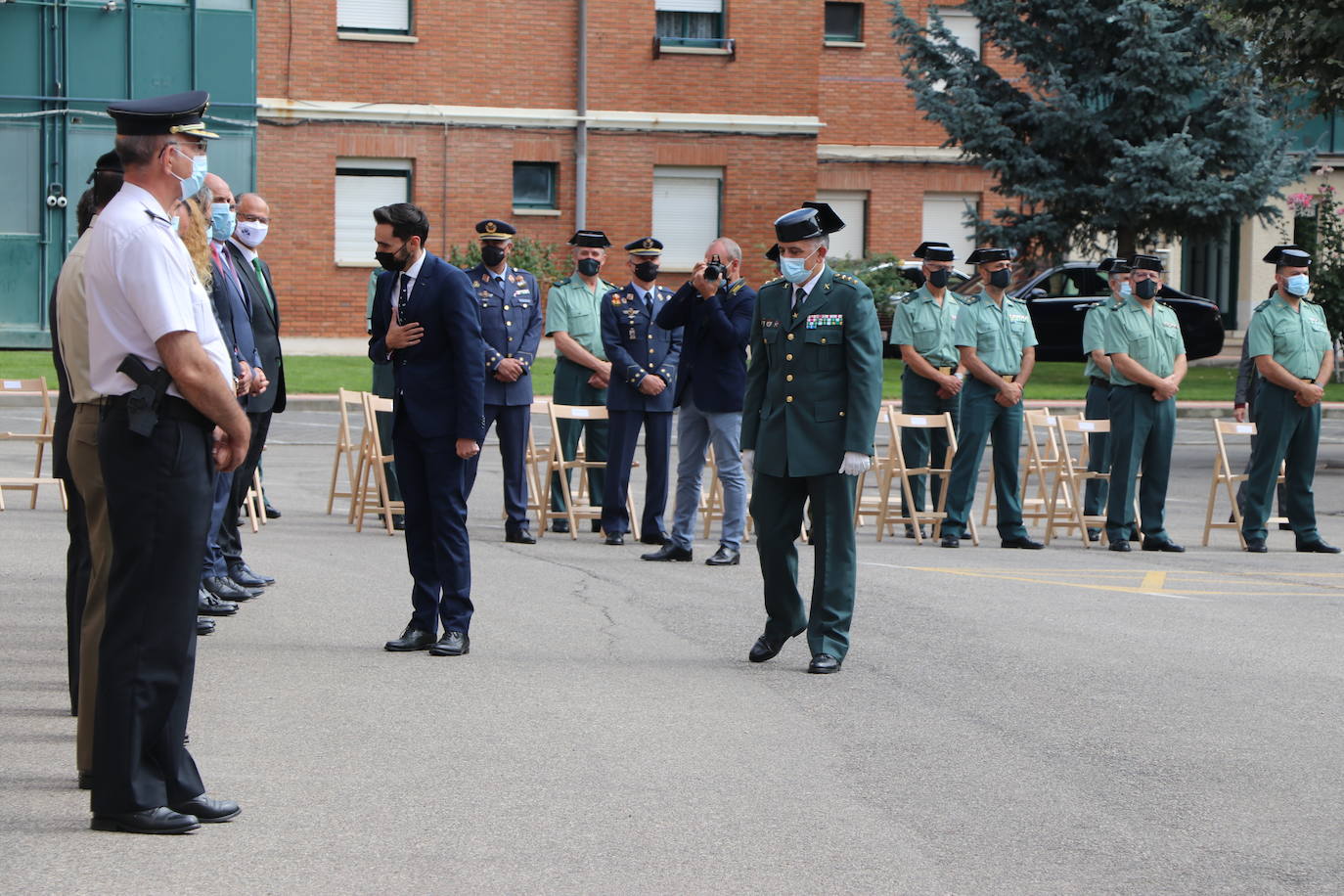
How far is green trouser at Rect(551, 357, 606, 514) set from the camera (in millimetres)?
14943

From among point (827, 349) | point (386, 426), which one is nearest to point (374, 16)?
point (386, 426)

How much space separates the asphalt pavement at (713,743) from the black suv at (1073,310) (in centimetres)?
2087

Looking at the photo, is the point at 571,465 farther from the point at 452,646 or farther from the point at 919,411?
the point at 452,646

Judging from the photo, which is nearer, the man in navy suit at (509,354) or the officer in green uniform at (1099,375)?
the man in navy suit at (509,354)

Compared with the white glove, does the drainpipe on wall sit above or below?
above

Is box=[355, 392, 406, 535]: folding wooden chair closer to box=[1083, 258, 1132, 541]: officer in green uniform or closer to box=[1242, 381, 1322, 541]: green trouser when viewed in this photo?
box=[1083, 258, 1132, 541]: officer in green uniform

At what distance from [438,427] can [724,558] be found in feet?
12.7

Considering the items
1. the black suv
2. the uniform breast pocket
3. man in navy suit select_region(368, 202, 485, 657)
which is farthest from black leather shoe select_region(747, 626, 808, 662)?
the black suv

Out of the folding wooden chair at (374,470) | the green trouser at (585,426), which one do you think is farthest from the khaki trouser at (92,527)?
the green trouser at (585,426)

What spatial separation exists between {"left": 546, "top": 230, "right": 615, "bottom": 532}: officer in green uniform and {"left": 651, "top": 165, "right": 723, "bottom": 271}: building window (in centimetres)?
1968

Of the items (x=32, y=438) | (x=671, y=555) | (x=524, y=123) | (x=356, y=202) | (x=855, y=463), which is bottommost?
(x=671, y=555)

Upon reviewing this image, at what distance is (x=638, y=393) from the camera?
13.8 metres

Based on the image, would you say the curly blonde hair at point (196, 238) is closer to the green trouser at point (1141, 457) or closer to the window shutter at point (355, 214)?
the green trouser at point (1141, 457)

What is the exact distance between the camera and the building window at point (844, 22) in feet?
128
